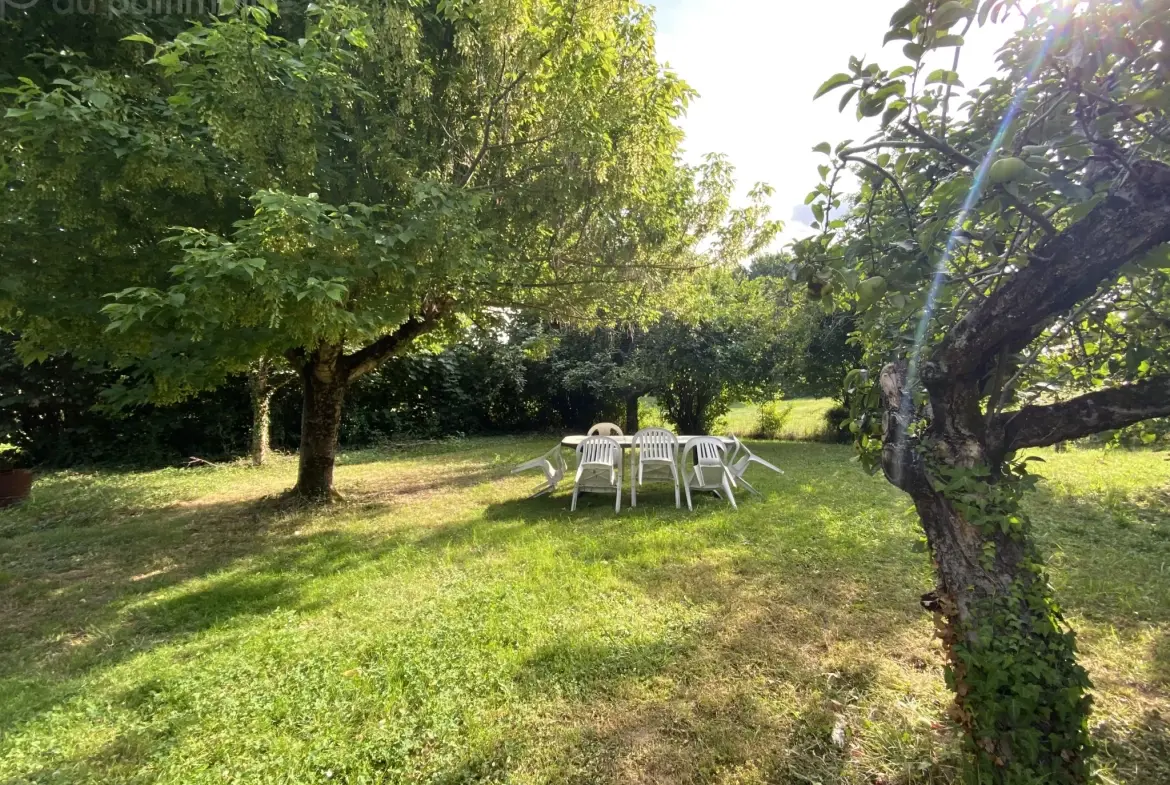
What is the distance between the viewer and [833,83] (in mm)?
1435

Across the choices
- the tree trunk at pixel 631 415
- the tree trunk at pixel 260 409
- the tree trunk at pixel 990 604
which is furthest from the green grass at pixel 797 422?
the tree trunk at pixel 990 604

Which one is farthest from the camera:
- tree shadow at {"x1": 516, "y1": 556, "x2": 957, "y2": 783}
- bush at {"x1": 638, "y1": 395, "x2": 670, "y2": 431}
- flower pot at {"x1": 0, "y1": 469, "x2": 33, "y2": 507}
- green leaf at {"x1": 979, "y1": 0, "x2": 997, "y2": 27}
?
bush at {"x1": 638, "y1": 395, "x2": 670, "y2": 431}

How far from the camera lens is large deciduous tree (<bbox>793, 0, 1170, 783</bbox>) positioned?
1367 mm

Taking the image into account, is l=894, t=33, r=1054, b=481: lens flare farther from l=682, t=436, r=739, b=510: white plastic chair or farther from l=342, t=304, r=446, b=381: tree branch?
l=342, t=304, r=446, b=381: tree branch

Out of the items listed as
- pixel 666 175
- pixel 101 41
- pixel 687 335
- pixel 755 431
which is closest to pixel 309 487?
pixel 101 41

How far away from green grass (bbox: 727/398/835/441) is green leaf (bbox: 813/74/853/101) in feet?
40.4

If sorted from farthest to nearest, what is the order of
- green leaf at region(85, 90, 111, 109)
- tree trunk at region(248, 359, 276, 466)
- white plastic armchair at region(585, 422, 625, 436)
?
tree trunk at region(248, 359, 276, 466)
white plastic armchair at region(585, 422, 625, 436)
green leaf at region(85, 90, 111, 109)

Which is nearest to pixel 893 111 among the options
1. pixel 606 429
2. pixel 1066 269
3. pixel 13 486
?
pixel 1066 269

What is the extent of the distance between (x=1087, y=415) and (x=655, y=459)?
14.0 feet

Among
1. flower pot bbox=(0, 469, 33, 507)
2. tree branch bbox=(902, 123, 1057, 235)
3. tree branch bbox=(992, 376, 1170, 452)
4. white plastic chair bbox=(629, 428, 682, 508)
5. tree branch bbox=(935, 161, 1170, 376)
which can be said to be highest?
tree branch bbox=(902, 123, 1057, 235)

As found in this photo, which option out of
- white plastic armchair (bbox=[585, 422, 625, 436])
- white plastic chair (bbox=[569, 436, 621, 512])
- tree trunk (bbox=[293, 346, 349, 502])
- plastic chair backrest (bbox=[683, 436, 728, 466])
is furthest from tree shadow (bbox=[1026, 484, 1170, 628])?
tree trunk (bbox=[293, 346, 349, 502])

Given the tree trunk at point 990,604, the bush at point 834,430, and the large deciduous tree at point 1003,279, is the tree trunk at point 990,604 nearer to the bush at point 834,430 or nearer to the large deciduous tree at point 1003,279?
the large deciduous tree at point 1003,279

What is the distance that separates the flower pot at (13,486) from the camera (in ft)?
21.7

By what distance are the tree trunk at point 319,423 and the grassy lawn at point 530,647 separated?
0.78 metres
